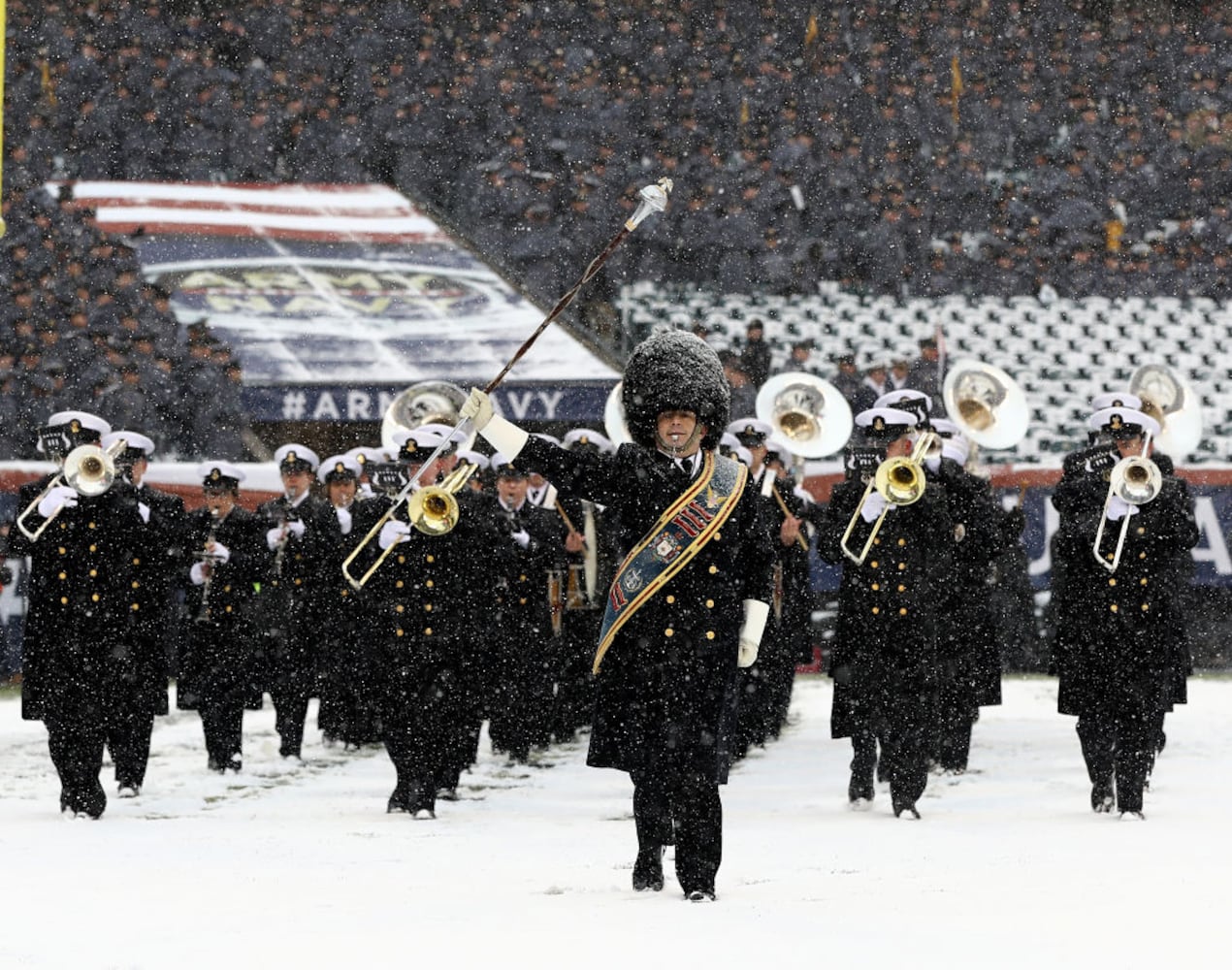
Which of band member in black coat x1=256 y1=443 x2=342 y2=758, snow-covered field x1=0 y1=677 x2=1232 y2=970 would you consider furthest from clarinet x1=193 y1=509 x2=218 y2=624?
snow-covered field x1=0 y1=677 x2=1232 y2=970

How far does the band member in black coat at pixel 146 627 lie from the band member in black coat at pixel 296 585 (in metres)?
2.16

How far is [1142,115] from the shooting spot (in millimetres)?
25500

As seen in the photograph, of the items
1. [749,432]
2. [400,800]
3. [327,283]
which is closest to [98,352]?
[327,283]

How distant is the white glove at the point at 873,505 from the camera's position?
10.1 meters

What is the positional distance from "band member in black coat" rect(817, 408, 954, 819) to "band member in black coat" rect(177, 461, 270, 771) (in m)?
3.84

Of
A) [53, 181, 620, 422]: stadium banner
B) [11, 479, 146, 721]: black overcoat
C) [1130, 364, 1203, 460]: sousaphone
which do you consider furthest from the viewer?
[53, 181, 620, 422]: stadium banner

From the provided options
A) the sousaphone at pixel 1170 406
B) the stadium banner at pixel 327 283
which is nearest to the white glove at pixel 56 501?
the sousaphone at pixel 1170 406

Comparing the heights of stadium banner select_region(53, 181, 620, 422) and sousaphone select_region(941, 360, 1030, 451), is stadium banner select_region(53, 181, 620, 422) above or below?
below

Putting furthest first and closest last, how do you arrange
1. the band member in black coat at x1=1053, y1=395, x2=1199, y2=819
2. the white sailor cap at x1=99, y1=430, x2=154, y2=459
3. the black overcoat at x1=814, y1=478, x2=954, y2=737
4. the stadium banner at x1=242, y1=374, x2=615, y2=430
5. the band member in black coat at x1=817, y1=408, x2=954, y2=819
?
the stadium banner at x1=242, y1=374, x2=615, y2=430
the white sailor cap at x1=99, y1=430, x2=154, y2=459
the black overcoat at x1=814, y1=478, x2=954, y2=737
the band member in black coat at x1=817, y1=408, x2=954, y2=819
the band member in black coat at x1=1053, y1=395, x2=1199, y2=819

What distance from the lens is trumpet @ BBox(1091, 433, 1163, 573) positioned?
9.49m

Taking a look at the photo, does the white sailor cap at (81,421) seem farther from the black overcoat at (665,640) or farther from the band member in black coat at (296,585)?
the black overcoat at (665,640)

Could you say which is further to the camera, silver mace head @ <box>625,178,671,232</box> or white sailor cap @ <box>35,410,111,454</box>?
white sailor cap @ <box>35,410,111,454</box>

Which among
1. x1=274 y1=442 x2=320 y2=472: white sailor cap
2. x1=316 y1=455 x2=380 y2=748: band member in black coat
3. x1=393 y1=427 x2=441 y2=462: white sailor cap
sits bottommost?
x1=316 y1=455 x2=380 y2=748: band member in black coat

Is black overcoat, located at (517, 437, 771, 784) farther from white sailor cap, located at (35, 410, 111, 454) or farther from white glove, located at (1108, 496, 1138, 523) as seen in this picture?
white sailor cap, located at (35, 410, 111, 454)
